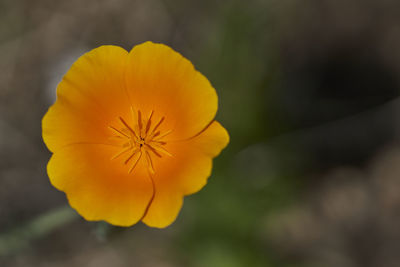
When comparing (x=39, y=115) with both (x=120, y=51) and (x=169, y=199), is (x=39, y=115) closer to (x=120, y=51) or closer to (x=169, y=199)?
(x=120, y=51)

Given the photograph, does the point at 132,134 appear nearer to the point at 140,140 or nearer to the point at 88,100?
the point at 140,140

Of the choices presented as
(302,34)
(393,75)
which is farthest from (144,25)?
(393,75)

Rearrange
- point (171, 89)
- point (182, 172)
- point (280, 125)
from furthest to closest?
point (280, 125) < point (171, 89) < point (182, 172)

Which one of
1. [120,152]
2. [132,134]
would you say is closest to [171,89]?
[132,134]

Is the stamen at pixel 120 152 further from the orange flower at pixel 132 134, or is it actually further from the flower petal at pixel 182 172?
the flower petal at pixel 182 172

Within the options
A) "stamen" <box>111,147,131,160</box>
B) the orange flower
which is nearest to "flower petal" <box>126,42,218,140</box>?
the orange flower

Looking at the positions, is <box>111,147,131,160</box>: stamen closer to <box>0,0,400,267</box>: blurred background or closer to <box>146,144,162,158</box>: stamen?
<box>146,144,162,158</box>: stamen
